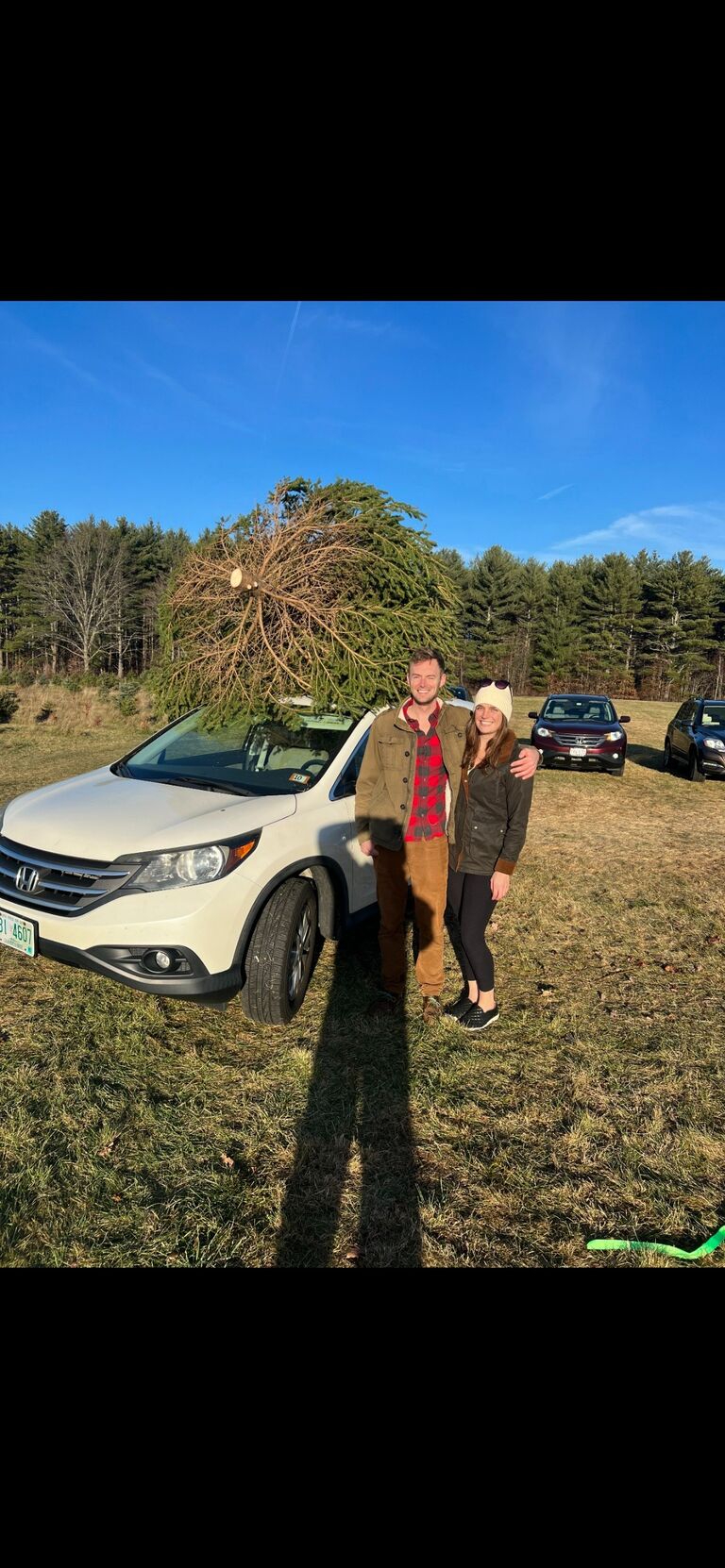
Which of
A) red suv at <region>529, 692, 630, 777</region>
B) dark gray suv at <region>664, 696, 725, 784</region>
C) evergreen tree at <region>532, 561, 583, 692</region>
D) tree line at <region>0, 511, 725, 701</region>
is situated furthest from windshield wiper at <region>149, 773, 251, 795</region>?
evergreen tree at <region>532, 561, 583, 692</region>

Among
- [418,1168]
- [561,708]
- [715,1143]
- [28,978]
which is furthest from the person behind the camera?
[561,708]

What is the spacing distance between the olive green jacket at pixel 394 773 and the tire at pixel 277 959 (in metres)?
0.49

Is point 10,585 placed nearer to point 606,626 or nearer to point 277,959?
point 606,626

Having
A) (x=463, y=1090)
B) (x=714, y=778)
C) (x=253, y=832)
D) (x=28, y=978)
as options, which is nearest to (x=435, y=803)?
(x=253, y=832)

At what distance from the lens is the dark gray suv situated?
11.3 meters

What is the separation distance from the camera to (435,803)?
330 cm

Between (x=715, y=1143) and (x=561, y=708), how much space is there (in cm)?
1182

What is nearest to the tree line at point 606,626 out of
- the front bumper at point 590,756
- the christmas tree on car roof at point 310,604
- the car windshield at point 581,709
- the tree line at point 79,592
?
the tree line at point 79,592

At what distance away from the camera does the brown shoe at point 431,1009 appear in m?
3.33

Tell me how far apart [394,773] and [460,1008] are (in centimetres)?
133
